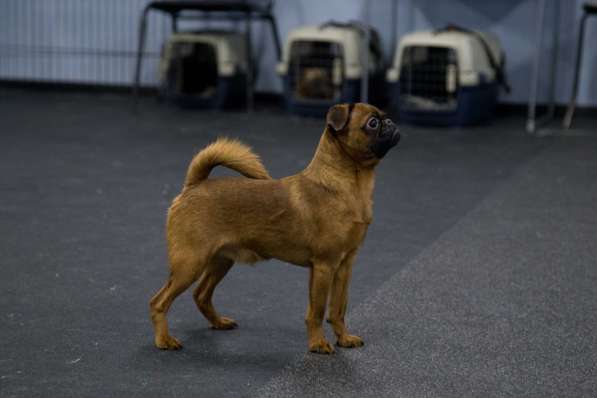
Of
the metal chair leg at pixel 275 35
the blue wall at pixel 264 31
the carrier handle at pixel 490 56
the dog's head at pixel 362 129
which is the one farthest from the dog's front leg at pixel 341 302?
the metal chair leg at pixel 275 35

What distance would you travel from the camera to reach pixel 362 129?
77.4 inches

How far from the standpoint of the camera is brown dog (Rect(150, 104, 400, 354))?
1.99m

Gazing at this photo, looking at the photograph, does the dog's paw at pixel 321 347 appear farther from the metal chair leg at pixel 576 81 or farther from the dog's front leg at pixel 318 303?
the metal chair leg at pixel 576 81

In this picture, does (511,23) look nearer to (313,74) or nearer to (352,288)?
(313,74)

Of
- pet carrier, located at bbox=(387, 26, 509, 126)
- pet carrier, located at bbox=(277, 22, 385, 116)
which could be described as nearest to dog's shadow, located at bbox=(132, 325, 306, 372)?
pet carrier, located at bbox=(387, 26, 509, 126)

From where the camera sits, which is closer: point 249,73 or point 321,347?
point 321,347

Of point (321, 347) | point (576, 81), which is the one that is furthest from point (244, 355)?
point (576, 81)

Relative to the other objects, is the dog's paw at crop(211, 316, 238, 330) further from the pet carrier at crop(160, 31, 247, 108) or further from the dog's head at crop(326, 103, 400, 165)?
the pet carrier at crop(160, 31, 247, 108)

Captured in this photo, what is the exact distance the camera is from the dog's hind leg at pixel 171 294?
6.60ft

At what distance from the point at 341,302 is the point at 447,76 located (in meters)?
3.38

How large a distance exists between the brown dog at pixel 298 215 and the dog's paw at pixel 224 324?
0.17 metres

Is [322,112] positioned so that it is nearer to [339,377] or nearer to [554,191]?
[554,191]

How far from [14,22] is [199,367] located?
540 cm

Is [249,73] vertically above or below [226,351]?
above
